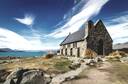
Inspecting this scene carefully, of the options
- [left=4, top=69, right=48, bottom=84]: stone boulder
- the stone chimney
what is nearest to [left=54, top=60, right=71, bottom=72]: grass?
[left=4, top=69, right=48, bottom=84]: stone boulder

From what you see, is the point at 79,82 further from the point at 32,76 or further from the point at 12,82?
the point at 12,82

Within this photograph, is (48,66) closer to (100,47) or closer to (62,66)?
(62,66)

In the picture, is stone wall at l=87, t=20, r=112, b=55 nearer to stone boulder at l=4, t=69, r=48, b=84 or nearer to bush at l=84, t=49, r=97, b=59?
bush at l=84, t=49, r=97, b=59

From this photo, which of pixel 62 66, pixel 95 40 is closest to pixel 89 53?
pixel 95 40

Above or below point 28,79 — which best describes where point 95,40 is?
above

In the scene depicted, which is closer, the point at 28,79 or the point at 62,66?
the point at 28,79

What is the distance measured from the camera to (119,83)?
15.3 metres

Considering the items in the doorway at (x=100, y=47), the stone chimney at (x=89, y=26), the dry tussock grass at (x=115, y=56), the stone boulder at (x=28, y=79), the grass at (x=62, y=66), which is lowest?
the stone boulder at (x=28, y=79)

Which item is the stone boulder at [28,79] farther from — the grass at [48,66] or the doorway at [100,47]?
the doorway at [100,47]

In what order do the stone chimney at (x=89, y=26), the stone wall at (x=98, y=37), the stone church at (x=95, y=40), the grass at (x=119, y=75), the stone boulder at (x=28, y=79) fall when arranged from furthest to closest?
the stone wall at (x=98, y=37)
the stone church at (x=95, y=40)
the stone chimney at (x=89, y=26)
the stone boulder at (x=28, y=79)
the grass at (x=119, y=75)

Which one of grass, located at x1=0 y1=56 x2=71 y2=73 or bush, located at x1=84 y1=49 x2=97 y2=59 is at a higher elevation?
bush, located at x1=84 y1=49 x2=97 y2=59

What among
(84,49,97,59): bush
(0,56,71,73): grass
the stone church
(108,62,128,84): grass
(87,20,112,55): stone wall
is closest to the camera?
(108,62,128,84): grass

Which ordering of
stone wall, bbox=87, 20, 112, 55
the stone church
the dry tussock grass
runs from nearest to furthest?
the dry tussock grass
the stone church
stone wall, bbox=87, 20, 112, 55

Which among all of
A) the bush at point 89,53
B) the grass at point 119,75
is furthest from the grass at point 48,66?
the bush at point 89,53
